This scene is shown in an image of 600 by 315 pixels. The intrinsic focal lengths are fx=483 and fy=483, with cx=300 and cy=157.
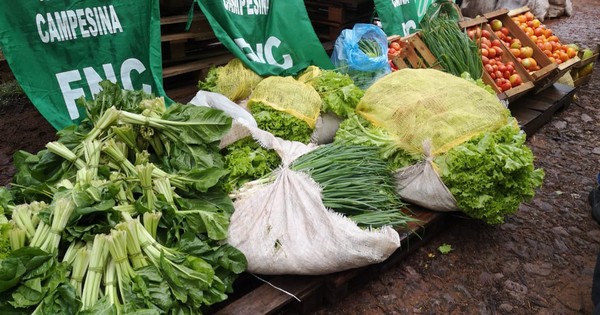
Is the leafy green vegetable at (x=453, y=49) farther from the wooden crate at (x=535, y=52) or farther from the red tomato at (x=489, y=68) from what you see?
the wooden crate at (x=535, y=52)

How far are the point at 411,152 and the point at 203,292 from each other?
5.53 ft

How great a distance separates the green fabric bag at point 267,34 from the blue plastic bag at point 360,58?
0.19 m

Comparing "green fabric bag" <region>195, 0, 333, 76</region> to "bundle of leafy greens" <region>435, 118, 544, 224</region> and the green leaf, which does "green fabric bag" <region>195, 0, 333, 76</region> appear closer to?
the green leaf

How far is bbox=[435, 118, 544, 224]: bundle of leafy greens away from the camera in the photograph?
2.96m

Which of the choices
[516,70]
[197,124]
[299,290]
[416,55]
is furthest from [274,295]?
[516,70]

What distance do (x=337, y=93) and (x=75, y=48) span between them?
6.37 ft

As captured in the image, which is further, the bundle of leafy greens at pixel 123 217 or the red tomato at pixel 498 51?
the red tomato at pixel 498 51

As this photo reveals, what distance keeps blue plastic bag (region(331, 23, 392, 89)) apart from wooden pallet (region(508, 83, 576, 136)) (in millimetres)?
1588

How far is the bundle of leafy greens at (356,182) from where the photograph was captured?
9.32ft

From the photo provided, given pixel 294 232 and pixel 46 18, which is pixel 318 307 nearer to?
pixel 294 232

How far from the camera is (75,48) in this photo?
11.2 feet

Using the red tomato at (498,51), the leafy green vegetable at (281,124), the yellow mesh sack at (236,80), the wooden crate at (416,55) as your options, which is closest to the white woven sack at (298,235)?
the leafy green vegetable at (281,124)

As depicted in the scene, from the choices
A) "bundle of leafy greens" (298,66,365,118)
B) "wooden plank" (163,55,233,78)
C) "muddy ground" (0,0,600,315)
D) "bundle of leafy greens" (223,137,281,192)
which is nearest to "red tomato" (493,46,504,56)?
"muddy ground" (0,0,600,315)

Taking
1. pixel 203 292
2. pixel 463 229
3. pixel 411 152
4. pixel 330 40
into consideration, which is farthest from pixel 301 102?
pixel 330 40
